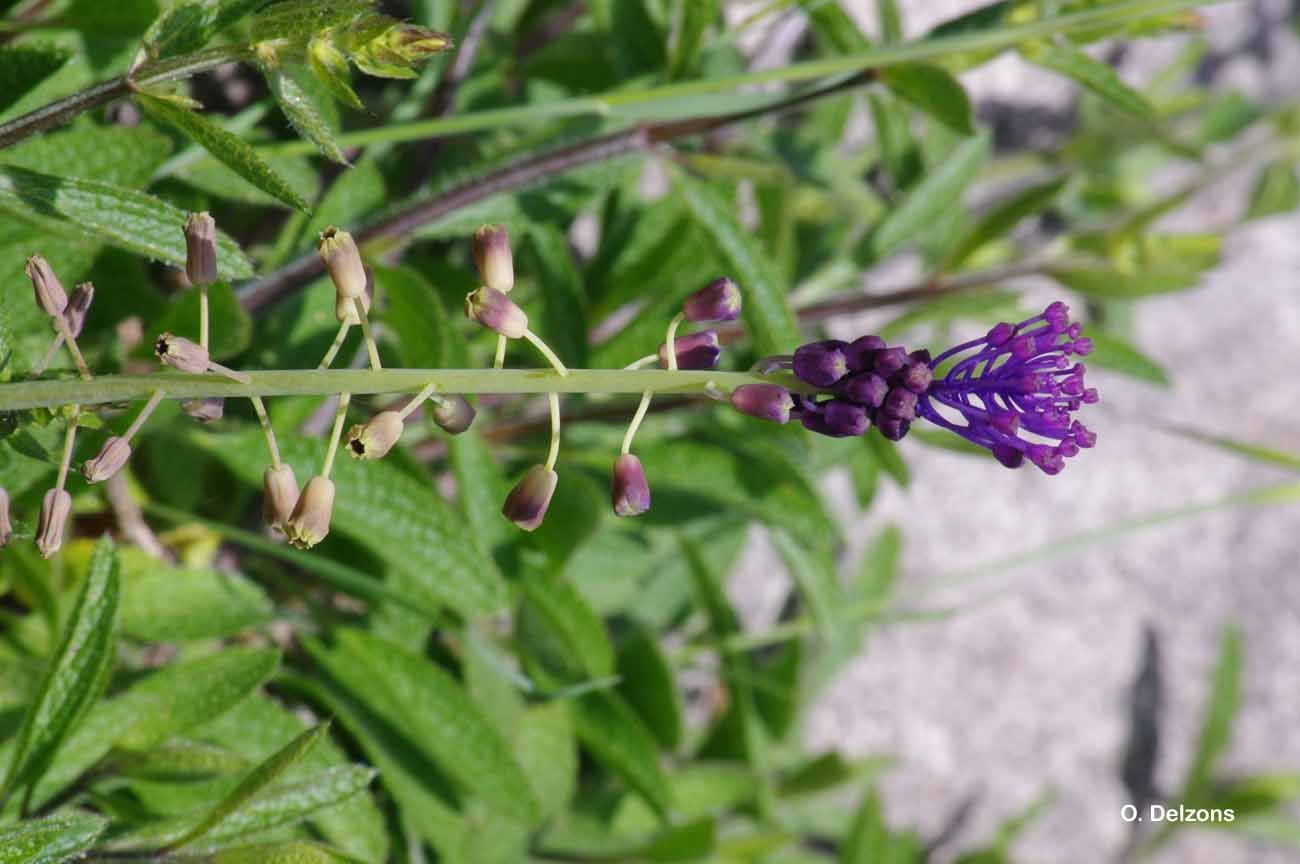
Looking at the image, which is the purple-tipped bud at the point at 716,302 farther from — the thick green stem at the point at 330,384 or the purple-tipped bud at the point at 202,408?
the purple-tipped bud at the point at 202,408

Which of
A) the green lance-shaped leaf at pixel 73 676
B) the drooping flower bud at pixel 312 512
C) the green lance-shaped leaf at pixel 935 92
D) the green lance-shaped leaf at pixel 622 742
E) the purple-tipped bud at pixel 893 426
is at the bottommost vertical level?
the green lance-shaped leaf at pixel 622 742

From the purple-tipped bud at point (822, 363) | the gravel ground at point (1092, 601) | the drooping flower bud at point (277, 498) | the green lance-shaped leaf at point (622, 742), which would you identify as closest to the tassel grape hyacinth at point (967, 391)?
the purple-tipped bud at point (822, 363)

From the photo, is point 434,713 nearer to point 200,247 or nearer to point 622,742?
point 622,742

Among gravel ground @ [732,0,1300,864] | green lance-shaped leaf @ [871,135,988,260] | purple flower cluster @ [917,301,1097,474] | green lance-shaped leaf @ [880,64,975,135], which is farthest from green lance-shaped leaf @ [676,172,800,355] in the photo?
gravel ground @ [732,0,1300,864]

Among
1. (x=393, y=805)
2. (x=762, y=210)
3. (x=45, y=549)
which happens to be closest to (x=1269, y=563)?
(x=762, y=210)

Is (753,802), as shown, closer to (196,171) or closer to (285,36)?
(196,171)
